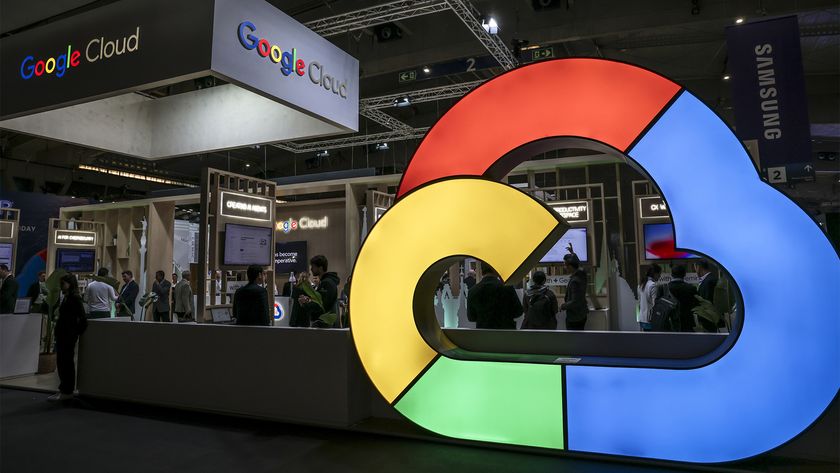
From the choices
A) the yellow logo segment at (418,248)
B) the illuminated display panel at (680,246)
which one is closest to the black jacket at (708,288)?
the illuminated display panel at (680,246)

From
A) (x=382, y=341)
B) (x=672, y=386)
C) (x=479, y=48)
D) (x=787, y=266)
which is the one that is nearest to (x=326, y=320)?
(x=382, y=341)

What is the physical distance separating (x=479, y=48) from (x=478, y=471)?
8567 mm

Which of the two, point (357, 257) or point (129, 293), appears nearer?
point (357, 257)

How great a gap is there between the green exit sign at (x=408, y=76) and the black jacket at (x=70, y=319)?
7614mm

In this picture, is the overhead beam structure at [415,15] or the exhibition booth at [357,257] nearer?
the exhibition booth at [357,257]

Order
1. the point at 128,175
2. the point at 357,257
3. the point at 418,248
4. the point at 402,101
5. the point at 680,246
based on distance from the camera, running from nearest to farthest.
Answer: the point at 680,246 → the point at 418,248 → the point at 357,257 → the point at 402,101 → the point at 128,175

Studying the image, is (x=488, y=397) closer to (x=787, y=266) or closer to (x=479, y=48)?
(x=787, y=266)

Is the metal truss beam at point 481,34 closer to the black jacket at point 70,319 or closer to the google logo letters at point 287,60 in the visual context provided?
the google logo letters at point 287,60

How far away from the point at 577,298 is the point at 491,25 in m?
4.90

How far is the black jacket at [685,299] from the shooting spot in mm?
4996

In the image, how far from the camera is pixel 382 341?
10.2ft

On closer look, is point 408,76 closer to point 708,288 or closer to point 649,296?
point 649,296

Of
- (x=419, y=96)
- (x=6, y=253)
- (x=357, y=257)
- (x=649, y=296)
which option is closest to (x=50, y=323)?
(x=6, y=253)

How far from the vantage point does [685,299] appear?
5.02 m
